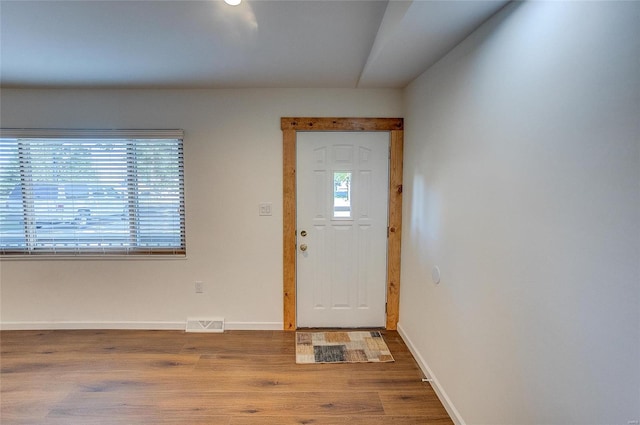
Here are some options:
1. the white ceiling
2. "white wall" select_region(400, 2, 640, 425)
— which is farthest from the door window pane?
"white wall" select_region(400, 2, 640, 425)

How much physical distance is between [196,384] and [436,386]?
1.71 m

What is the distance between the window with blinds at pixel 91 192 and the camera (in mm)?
2877

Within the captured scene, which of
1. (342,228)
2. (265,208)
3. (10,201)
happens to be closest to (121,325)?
(10,201)

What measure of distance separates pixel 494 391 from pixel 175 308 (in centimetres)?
279

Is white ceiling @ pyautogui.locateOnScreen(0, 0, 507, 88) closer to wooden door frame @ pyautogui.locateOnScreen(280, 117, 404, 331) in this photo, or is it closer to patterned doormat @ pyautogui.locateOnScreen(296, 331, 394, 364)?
wooden door frame @ pyautogui.locateOnScreen(280, 117, 404, 331)

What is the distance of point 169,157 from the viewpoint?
115 inches

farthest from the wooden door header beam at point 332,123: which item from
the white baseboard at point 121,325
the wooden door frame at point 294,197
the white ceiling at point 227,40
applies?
the white baseboard at point 121,325

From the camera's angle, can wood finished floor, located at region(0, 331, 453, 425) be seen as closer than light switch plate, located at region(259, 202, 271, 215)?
Yes

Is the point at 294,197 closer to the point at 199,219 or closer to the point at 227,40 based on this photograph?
the point at 199,219

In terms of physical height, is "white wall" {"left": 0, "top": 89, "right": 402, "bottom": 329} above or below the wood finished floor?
above

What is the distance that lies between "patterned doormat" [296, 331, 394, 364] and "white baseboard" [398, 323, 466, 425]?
0.21 metres

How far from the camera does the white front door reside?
2939mm

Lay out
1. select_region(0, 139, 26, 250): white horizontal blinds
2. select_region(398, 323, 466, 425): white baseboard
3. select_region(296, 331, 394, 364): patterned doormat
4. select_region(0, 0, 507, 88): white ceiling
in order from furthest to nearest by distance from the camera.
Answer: select_region(0, 139, 26, 250): white horizontal blinds
select_region(296, 331, 394, 364): patterned doormat
select_region(398, 323, 466, 425): white baseboard
select_region(0, 0, 507, 88): white ceiling

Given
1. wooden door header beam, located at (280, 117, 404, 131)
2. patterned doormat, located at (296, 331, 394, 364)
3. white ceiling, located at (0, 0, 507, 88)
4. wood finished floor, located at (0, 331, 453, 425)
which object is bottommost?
wood finished floor, located at (0, 331, 453, 425)
